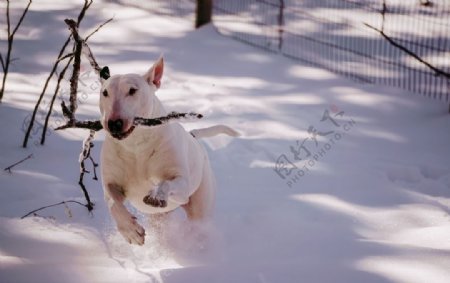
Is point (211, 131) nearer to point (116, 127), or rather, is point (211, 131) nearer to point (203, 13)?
point (116, 127)

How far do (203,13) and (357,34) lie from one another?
232 cm

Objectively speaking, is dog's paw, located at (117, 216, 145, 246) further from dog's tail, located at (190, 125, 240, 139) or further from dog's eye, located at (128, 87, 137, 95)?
dog's tail, located at (190, 125, 240, 139)

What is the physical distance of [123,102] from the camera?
3.39 metres

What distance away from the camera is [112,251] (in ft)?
13.6

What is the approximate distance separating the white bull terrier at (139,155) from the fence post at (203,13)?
6053 millimetres

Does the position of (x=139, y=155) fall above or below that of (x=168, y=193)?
Result: above

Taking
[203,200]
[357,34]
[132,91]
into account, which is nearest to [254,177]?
[203,200]

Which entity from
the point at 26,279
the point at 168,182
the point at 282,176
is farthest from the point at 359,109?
the point at 26,279

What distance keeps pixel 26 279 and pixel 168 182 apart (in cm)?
86

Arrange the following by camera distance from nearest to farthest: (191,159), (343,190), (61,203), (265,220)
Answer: (191,159) → (61,203) → (265,220) → (343,190)

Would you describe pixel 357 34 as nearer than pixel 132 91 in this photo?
No

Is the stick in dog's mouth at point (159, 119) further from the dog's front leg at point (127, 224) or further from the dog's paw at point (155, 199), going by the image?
the dog's front leg at point (127, 224)

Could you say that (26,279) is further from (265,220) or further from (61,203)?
(265,220)

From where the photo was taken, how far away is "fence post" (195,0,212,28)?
32.4ft
